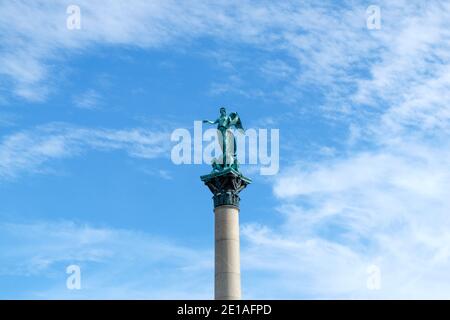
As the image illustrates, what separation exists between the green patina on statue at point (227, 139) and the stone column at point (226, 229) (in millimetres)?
591

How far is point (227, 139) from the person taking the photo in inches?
1784

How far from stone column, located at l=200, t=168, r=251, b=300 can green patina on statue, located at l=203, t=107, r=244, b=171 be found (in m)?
0.59

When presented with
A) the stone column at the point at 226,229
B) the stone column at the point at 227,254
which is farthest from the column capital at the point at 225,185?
the stone column at the point at 227,254

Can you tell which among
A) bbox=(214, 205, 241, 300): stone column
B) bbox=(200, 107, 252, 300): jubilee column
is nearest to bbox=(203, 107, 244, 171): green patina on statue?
bbox=(200, 107, 252, 300): jubilee column

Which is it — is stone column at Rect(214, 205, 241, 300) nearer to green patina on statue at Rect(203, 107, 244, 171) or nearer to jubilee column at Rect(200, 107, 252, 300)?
jubilee column at Rect(200, 107, 252, 300)

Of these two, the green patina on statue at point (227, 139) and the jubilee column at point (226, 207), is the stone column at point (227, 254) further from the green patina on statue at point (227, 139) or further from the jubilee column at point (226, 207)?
the green patina on statue at point (227, 139)

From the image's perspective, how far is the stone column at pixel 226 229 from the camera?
134 ft

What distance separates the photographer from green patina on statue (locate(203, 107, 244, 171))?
44.2 m

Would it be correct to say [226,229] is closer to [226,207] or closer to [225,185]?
[226,207]

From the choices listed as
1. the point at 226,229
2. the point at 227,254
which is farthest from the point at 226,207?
the point at 227,254

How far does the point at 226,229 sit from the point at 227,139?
5.84m
